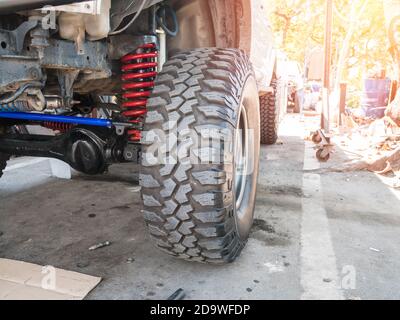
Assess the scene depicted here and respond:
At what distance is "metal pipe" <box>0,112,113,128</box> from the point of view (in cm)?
245

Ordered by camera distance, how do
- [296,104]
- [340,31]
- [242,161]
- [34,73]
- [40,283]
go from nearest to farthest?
1. [34,73]
2. [40,283]
3. [242,161]
4. [296,104]
5. [340,31]

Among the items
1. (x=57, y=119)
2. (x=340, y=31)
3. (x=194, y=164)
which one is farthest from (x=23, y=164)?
(x=340, y=31)

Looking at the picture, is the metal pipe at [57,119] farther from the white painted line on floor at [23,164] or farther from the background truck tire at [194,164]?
the white painted line on floor at [23,164]

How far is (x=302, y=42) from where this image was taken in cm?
2152

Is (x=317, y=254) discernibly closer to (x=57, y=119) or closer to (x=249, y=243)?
(x=249, y=243)

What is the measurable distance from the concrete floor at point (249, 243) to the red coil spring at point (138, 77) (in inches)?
31.3

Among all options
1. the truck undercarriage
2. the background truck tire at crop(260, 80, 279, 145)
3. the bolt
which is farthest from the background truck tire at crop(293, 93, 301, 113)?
the bolt

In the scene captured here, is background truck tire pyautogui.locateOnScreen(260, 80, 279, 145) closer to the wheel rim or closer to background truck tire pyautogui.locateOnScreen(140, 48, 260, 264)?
the wheel rim

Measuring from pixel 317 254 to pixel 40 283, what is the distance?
5.30ft

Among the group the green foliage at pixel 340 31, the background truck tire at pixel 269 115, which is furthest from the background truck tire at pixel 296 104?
the background truck tire at pixel 269 115

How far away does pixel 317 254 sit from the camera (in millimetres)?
2463

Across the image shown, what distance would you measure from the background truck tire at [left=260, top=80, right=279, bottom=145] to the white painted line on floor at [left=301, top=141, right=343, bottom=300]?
2127mm

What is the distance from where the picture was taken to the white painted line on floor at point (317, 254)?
2037 millimetres
